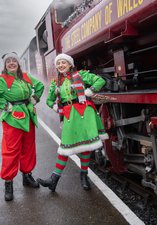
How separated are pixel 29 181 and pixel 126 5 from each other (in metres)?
2.30

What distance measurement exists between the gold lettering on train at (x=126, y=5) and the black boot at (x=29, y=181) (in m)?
2.15

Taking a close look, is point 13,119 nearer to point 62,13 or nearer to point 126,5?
point 126,5

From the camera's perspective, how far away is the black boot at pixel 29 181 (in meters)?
3.89

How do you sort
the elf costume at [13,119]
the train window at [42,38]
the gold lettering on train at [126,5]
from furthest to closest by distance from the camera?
the train window at [42,38] < the elf costume at [13,119] < the gold lettering on train at [126,5]

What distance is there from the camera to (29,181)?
12.9 feet

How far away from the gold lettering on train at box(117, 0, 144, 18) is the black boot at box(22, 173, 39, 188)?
2146mm

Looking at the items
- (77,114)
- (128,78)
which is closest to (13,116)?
(77,114)

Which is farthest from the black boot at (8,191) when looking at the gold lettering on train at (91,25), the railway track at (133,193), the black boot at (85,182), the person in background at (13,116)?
the gold lettering on train at (91,25)

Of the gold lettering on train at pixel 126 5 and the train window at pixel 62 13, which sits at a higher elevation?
the train window at pixel 62 13

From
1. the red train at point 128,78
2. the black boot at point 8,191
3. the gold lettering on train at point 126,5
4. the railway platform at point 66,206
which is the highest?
the gold lettering on train at point 126,5

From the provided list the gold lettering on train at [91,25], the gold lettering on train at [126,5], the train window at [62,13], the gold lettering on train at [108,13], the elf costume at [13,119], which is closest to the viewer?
the gold lettering on train at [126,5]

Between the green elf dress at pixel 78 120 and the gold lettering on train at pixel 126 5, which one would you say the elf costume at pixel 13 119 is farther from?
the gold lettering on train at pixel 126 5

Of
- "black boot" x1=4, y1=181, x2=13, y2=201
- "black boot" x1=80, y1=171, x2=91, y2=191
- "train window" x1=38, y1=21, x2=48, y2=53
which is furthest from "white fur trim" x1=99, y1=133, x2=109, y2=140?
"train window" x1=38, y1=21, x2=48, y2=53

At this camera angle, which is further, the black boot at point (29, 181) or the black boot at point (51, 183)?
the black boot at point (29, 181)
